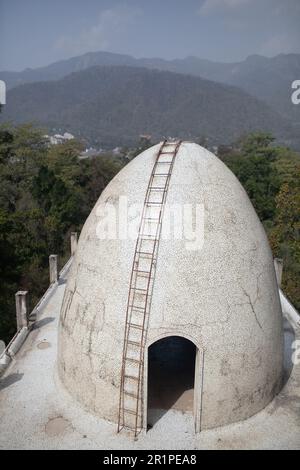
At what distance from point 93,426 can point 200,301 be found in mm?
4738

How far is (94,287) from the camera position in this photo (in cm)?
1179

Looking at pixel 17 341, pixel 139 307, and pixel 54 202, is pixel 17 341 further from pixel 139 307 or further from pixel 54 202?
pixel 54 202

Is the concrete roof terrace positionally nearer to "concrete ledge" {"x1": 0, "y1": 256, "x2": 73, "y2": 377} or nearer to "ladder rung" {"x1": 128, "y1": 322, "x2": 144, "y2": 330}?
"concrete ledge" {"x1": 0, "y1": 256, "x2": 73, "y2": 377}

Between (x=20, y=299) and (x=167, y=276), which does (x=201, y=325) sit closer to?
(x=167, y=276)

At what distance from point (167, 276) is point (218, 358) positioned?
8.63ft

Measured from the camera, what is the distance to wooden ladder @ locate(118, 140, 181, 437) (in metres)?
11.0

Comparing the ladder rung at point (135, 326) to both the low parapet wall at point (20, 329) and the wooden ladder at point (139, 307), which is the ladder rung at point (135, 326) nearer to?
the wooden ladder at point (139, 307)

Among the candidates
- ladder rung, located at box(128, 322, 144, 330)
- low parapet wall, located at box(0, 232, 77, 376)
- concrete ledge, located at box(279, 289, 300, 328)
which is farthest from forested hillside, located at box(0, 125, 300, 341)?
ladder rung, located at box(128, 322, 144, 330)

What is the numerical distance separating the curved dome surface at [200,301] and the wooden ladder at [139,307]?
167 mm

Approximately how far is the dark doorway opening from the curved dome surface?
131 centimetres

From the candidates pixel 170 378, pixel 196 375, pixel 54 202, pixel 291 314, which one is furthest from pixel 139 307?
pixel 54 202
